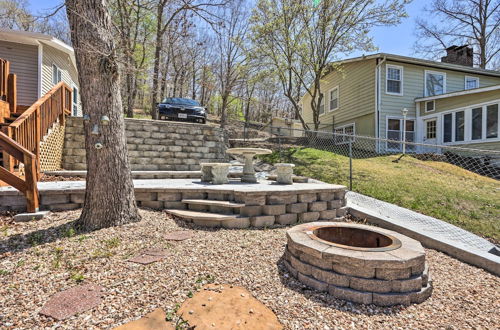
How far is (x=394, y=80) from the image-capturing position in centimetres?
1277

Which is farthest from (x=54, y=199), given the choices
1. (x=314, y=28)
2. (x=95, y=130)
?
(x=314, y=28)

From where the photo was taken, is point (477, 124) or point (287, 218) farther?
point (477, 124)

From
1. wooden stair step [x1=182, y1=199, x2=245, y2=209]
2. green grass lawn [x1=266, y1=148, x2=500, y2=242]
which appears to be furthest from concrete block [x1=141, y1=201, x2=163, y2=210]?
green grass lawn [x1=266, y1=148, x2=500, y2=242]

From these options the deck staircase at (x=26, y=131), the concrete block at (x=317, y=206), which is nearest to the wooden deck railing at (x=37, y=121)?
the deck staircase at (x=26, y=131)

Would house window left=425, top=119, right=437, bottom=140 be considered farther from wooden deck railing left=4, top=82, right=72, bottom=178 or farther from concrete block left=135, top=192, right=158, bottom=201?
wooden deck railing left=4, top=82, right=72, bottom=178

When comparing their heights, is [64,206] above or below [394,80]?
below

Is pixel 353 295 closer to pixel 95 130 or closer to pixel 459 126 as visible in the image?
pixel 95 130

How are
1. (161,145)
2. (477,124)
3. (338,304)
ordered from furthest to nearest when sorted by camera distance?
1. (477,124)
2. (161,145)
3. (338,304)

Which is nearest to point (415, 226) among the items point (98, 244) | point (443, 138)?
point (98, 244)

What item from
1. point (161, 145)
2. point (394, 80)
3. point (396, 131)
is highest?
point (394, 80)

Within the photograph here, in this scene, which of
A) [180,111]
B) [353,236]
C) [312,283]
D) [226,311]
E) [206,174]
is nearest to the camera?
[226,311]

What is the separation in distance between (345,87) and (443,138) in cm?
558

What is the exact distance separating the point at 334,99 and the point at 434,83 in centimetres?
513

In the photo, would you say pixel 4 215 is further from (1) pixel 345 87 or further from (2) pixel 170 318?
(1) pixel 345 87
